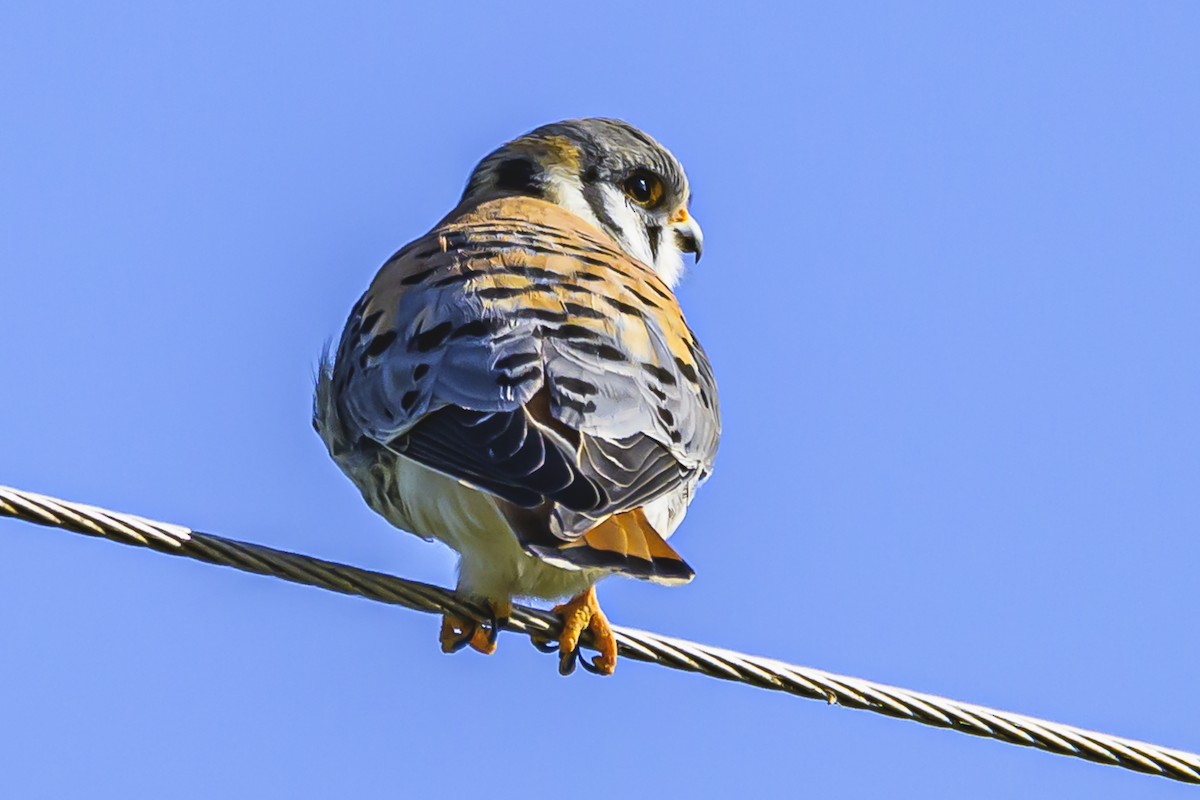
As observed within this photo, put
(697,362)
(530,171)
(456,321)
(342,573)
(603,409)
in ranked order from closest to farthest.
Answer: (342,573) < (603,409) < (456,321) < (697,362) < (530,171)

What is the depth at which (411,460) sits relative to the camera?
430cm

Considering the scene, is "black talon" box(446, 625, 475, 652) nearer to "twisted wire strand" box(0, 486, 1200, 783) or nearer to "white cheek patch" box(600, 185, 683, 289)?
"twisted wire strand" box(0, 486, 1200, 783)

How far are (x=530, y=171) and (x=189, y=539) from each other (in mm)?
3332

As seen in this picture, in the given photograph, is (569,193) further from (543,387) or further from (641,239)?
(543,387)

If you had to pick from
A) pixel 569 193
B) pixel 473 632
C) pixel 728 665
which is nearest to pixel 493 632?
pixel 473 632

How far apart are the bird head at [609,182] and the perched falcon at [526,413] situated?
0.88 meters

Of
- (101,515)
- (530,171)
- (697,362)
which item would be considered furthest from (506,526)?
(530,171)

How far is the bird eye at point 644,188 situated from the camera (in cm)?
663

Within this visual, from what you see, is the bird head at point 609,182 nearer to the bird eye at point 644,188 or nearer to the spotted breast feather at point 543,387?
the bird eye at point 644,188

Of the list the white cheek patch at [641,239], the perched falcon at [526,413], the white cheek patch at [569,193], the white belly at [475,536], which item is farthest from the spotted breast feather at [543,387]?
the white cheek patch at [641,239]

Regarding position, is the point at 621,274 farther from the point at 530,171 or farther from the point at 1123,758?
the point at 1123,758

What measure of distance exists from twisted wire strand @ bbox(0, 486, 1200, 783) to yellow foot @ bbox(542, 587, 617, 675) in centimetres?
81

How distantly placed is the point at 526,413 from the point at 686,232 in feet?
8.97

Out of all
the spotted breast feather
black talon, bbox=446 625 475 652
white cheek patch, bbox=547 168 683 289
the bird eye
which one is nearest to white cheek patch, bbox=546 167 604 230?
white cheek patch, bbox=547 168 683 289
